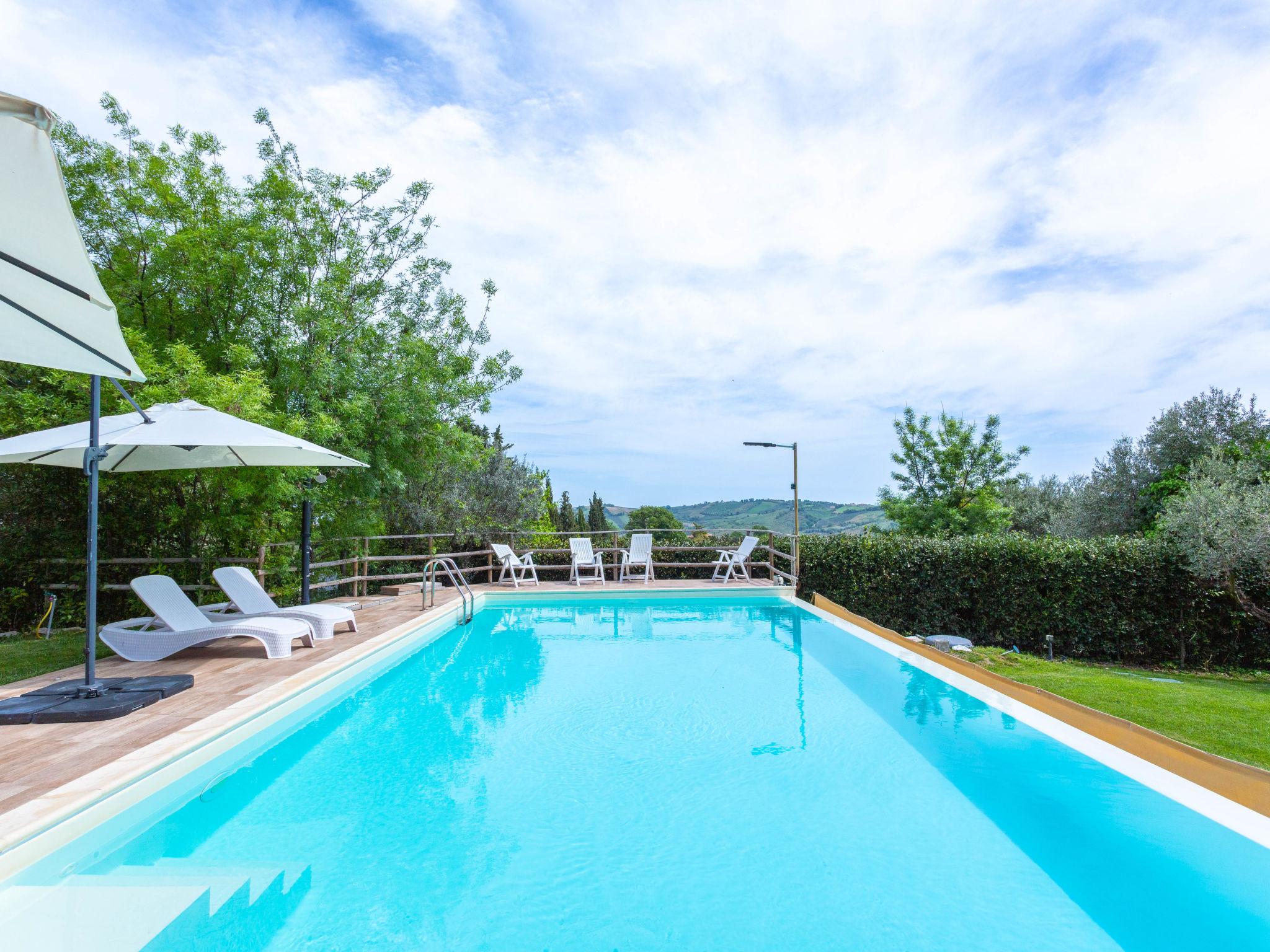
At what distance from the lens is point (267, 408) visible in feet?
25.2

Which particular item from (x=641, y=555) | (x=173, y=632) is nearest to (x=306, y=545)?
(x=173, y=632)

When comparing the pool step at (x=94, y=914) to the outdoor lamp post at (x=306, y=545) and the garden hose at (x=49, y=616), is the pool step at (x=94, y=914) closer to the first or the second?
the outdoor lamp post at (x=306, y=545)

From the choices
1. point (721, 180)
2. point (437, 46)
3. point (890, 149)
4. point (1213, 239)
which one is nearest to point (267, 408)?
point (437, 46)

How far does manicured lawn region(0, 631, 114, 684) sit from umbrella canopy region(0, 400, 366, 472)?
1.59 m

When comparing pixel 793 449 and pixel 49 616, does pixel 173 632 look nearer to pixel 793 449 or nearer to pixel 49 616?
pixel 49 616

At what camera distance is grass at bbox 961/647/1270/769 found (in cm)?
464

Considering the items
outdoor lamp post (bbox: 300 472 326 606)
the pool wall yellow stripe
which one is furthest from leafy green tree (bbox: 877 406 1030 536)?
outdoor lamp post (bbox: 300 472 326 606)

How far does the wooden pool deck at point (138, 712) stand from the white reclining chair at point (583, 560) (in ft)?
14.0

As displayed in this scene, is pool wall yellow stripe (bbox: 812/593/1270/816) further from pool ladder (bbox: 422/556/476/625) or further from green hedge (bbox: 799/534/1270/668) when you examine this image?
pool ladder (bbox: 422/556/476/625)

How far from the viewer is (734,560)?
11430 millimetres

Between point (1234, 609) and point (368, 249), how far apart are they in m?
12.8

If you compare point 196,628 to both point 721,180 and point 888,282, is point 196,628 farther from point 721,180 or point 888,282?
point 888,282

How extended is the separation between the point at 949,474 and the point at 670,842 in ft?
71.2

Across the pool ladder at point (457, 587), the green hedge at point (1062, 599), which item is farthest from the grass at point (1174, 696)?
the pool ladder at point (457, 587)
